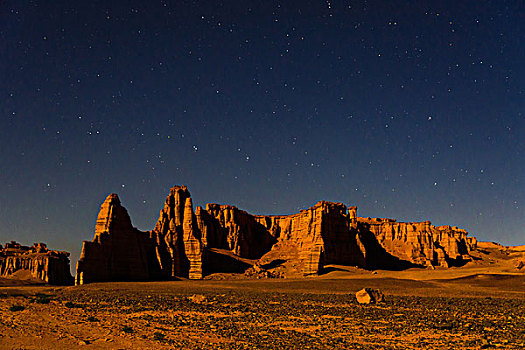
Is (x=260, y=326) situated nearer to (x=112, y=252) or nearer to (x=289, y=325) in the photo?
(x=289, y=325)

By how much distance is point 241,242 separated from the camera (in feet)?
435

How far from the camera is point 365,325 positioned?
2306cm

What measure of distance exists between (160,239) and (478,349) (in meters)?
90.6

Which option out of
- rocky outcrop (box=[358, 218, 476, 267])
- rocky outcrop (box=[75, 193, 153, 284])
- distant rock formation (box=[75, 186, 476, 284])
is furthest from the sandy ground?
rocky outcrop (box=[358, 218, 476, 267])

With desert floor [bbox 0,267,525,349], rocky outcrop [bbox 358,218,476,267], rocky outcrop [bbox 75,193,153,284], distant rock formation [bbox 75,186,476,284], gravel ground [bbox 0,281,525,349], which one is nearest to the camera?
desert floor [bbox 0,267,525,349]

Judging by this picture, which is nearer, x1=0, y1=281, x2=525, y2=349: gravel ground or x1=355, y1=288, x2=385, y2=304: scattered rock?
x1=0, y1=281, x2=525, y2=349: gravel ground

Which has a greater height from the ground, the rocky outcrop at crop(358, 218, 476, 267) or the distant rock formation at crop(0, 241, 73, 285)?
the rocky outcrop at crop(358, 218, 476, 267)

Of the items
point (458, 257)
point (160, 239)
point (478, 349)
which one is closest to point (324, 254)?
point (160, 239)

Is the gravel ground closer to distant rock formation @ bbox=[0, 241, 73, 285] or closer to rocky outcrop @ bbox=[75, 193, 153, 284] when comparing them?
rocky outcrop @ bbox=[75, 193, 153, 284]

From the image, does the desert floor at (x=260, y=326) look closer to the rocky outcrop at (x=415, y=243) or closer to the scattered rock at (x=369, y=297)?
the scattered rock at (x=369, y=297)

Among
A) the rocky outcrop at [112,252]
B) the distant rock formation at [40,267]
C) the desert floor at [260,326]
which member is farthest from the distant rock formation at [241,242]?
the desert floor at [260,326]

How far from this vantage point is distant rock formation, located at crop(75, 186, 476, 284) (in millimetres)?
75938

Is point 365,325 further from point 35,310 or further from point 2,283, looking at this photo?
point 2,283

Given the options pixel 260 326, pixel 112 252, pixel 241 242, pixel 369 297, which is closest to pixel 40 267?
pixel 112 252
